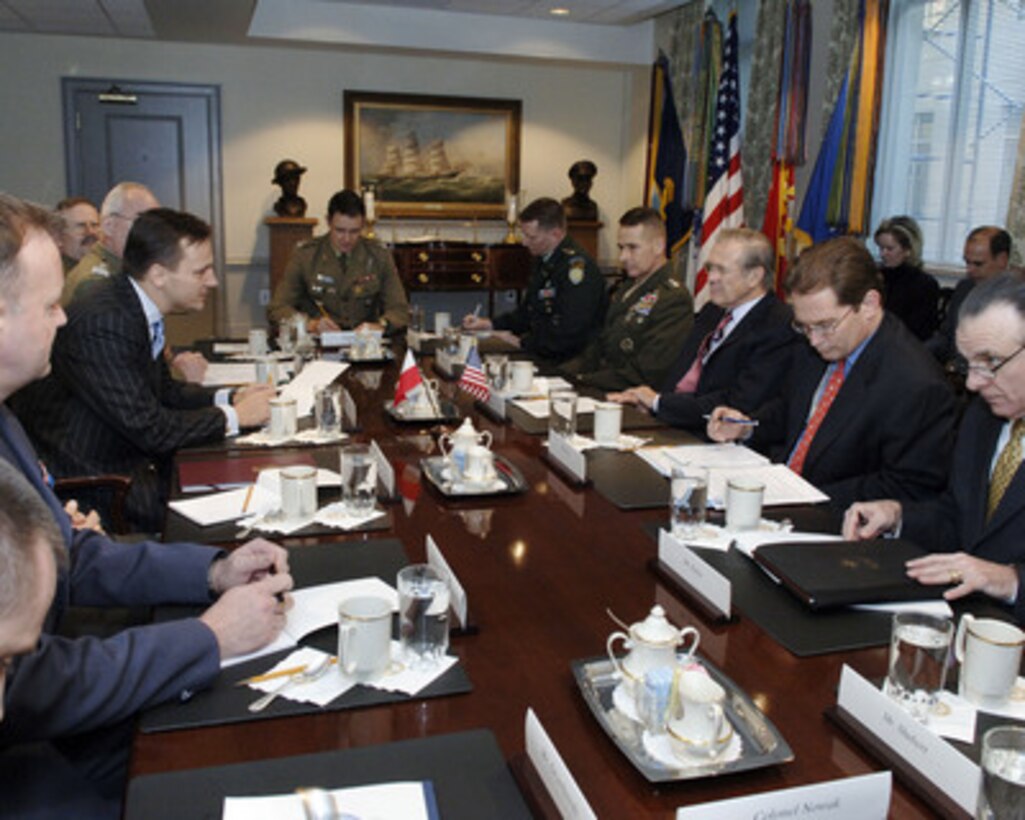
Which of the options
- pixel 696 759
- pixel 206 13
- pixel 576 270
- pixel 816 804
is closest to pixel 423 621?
pixel 696 759

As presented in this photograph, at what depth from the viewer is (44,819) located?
4.01ft

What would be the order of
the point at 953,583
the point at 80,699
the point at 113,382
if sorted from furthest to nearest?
1. the point at 113,382
2. the point at 953,583
3. the point at 80,699

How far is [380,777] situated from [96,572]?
32.2 inches

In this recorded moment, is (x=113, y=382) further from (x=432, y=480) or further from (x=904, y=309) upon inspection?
(x=904, y=309)

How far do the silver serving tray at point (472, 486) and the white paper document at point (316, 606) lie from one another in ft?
1.73

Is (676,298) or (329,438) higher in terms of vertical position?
(676,298)

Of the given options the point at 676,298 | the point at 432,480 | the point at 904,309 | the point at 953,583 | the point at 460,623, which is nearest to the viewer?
the point at 460,623

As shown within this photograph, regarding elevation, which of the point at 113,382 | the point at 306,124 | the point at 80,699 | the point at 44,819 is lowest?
the point at 44,819

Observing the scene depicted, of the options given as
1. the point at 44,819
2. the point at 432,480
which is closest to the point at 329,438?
the point at 432,480

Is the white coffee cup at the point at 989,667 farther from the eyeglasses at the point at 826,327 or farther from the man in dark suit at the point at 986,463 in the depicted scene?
the eyeglasses at the point at 826,327

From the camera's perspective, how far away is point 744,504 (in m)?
1.83

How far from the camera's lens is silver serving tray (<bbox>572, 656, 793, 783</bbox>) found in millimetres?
1055

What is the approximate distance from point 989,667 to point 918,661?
9 centimetres

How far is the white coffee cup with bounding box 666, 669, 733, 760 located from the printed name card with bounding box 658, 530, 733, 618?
1.16ft
